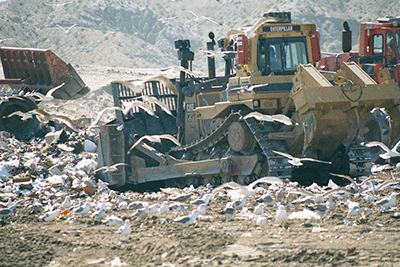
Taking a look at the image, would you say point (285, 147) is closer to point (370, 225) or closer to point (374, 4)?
point (370, 225)

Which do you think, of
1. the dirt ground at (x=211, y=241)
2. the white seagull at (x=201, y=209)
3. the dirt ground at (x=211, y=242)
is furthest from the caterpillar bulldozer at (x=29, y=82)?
the white seagull at (x=201, y=209)

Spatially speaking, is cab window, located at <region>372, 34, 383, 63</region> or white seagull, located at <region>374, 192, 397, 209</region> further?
cab window, located at <region>372, 34, 383, 63</region>

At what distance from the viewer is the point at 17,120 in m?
14.9

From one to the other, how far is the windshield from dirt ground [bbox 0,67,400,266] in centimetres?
288

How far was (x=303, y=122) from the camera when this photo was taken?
27.4ft

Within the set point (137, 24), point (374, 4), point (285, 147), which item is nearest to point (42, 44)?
point (137, 24)

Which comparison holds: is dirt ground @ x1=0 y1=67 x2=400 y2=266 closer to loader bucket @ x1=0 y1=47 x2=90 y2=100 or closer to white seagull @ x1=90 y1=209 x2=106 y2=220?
white seagull @ x1=90 y1=209 x2=106 y2=220

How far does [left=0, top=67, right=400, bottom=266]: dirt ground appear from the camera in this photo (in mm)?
4875

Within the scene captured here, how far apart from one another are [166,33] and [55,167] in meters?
44.3

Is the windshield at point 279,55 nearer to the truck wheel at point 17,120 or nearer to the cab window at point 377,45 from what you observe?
the cab window at point 377,45

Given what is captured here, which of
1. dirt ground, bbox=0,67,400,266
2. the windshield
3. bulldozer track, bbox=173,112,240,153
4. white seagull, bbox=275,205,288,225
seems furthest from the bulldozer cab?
white seagull, bbox=275,205,288,225

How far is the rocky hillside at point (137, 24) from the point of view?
4650cm

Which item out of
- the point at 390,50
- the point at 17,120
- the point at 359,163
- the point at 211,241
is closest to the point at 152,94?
the point at 17,120

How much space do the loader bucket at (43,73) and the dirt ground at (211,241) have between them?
28.0ft
